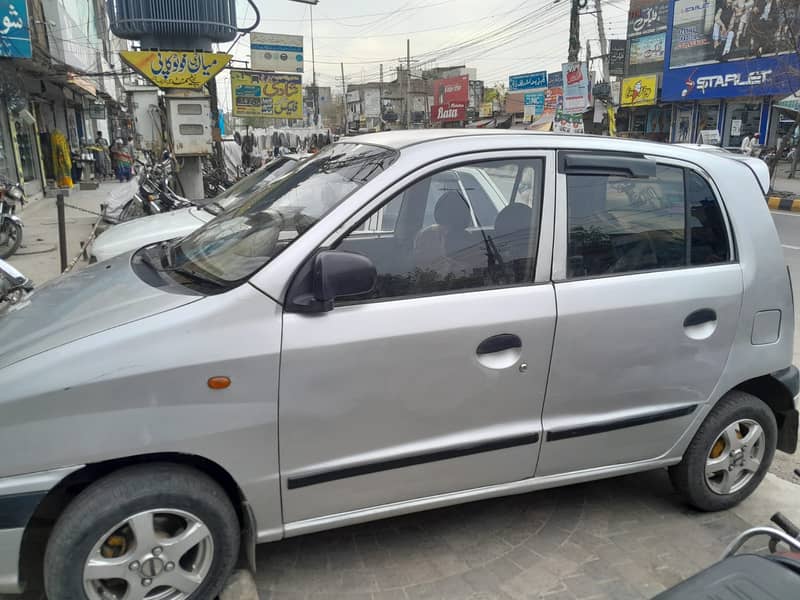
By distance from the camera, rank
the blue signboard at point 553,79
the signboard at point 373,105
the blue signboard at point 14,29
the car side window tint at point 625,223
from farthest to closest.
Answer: the signboard at point 373,105 < the blue signboard at point 553,79 < the blue signboard at point 14,29 < the car side window tint at point 625,223

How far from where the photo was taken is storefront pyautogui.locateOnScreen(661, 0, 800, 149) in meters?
22.4

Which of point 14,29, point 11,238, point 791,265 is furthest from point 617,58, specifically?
point 11,238

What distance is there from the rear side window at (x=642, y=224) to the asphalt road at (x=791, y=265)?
167cm

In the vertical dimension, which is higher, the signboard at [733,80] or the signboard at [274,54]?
the signboard at [274,54]

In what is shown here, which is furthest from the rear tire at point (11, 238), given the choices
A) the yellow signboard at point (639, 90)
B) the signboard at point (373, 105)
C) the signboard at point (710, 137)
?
the signboard at point (373, 105)

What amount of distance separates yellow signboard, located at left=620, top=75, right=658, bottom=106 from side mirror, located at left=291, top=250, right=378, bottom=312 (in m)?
30.7

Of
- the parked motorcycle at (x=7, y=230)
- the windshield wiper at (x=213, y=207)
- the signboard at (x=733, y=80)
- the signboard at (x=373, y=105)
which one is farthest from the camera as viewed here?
the signboard at (x=373, y=105)

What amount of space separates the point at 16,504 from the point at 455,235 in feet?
6.13

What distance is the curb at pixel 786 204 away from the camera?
1564 cm

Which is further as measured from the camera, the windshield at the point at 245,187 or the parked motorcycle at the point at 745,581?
the windshield at the point at 245,187

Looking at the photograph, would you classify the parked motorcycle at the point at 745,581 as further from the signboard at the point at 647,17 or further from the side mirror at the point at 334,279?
the signboard at the point at 647,17

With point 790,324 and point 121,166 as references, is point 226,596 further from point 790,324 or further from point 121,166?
point 121,166

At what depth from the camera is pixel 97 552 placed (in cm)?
213

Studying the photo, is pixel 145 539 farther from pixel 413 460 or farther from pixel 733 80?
pixel 733 80
